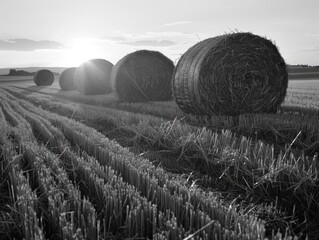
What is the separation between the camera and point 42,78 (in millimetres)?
27031

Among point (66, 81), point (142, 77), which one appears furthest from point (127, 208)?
point (66, 81)

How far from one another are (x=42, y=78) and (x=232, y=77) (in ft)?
75.3

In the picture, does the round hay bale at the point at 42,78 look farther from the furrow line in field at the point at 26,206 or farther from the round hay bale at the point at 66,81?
the furrow line in field at the point at 26,206

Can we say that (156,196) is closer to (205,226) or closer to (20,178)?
(205,226)

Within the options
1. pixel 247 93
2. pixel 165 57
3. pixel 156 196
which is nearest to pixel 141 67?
pixel 165 57

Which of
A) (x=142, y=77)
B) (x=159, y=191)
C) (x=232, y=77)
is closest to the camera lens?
(x=159, y=191)

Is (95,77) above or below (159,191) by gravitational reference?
above

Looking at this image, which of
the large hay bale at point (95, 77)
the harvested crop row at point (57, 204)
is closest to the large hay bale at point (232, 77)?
the harvested crop row at point (57, 204)

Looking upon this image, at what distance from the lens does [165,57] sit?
1071cm

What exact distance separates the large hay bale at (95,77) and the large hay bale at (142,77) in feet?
13.1

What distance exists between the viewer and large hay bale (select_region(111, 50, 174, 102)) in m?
10.2

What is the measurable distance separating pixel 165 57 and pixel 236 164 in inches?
320

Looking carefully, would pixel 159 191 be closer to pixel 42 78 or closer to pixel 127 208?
pixel 127 208

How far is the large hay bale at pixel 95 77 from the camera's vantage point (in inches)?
558
